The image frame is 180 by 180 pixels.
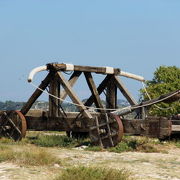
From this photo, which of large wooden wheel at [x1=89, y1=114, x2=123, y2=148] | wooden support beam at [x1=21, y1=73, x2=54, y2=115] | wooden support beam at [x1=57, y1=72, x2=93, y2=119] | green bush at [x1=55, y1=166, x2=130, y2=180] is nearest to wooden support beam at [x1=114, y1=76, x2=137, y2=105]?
wooden support beam at [x1=57, y1=72, x2=93, y2=119]

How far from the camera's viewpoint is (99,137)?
13438 millimetres

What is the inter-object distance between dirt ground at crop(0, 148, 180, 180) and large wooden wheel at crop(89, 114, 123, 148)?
2.41 ft

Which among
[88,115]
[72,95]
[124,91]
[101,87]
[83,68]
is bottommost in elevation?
[88,115]

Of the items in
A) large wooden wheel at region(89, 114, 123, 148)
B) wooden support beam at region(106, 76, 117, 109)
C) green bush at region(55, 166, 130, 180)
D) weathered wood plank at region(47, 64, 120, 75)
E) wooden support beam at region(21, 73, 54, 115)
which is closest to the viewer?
green bush at region(55, 166, 130, 180)

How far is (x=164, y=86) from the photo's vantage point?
34.4 m

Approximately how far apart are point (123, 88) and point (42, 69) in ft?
10.5

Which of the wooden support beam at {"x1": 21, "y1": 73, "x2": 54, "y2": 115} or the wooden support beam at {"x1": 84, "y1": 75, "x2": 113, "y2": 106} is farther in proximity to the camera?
the wooden support beam at {"x1": 84, "y1": 75, "x2": 113, "y2": 106}

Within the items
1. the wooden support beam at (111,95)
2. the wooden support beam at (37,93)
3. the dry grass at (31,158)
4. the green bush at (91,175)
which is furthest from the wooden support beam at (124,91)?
the green bush at (91,175)

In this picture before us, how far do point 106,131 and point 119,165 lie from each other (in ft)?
12.9

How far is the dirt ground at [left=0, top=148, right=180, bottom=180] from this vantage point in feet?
26.1

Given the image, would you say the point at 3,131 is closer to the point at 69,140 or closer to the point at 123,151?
the point at 69,140

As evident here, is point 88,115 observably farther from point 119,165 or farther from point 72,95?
point 119,165

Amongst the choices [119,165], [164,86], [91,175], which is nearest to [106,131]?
[119,165]

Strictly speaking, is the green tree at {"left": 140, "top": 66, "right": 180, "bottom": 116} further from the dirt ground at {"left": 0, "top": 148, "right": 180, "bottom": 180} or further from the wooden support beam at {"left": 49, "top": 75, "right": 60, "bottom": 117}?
the dirt ground at {"left": 0, "top": 148, "right": 180, "bottom": 180}
